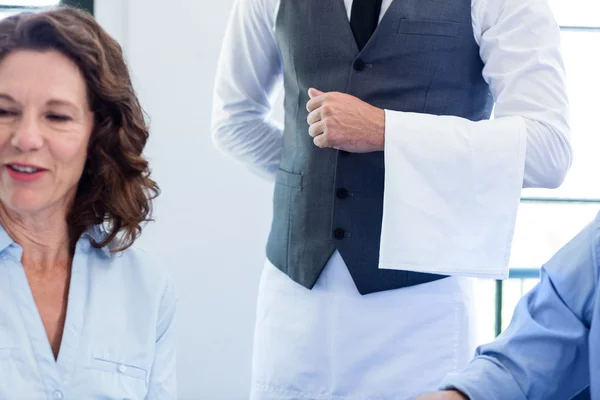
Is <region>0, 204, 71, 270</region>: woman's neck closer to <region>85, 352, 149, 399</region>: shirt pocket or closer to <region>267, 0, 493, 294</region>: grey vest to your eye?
<region>85, 352, 149, 399</region>: shirt pocket

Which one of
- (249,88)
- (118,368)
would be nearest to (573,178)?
(249,88)

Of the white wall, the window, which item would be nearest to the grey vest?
the white wall

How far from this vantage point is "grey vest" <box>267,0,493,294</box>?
169cm

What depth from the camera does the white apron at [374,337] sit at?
5.69 ft

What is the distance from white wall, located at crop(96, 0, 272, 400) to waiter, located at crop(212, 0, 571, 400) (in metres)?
1.12

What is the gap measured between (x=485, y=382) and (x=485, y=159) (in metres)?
0.48

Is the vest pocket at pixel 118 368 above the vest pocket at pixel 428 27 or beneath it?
beneath

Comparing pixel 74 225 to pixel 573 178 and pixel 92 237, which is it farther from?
pixel 573 178

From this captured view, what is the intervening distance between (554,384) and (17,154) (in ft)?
2.96

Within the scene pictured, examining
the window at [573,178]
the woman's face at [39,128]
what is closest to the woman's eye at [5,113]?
the woman's face at [39,128]

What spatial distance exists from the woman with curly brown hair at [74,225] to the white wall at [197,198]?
4.53ft

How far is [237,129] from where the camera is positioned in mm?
2055

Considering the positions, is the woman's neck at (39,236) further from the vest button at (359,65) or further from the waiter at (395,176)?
the vest button at (359,65)

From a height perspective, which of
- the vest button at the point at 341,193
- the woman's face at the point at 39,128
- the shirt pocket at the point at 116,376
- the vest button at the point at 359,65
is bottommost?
the shirt pocket at the point at 116,376
